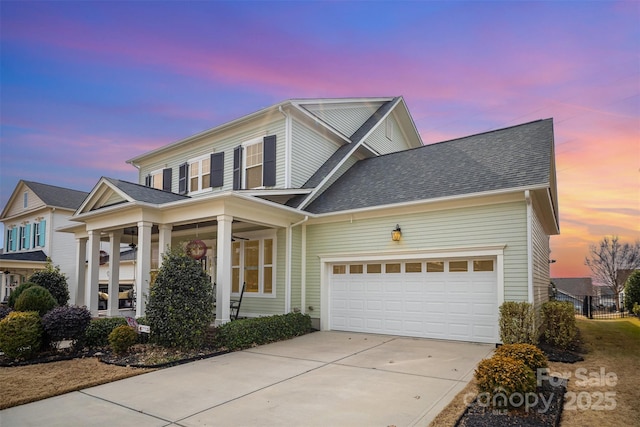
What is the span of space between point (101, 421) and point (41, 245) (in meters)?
24.2

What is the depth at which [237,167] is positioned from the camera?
14.0 meters

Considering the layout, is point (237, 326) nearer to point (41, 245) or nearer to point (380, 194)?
point (380, 194)

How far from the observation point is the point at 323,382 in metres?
6.34

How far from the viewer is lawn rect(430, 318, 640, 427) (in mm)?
4793

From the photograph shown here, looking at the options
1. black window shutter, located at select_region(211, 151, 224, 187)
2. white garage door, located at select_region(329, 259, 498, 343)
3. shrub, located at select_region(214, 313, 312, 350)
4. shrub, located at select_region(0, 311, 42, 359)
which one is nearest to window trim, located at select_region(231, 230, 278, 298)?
shrub, located at select_region(214, 313, 312, 350)

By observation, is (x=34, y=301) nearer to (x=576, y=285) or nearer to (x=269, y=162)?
(x=269, y=162)

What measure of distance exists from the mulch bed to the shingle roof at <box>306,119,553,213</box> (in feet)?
16.3

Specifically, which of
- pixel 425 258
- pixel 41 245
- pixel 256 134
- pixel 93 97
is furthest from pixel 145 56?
pixel 41 245

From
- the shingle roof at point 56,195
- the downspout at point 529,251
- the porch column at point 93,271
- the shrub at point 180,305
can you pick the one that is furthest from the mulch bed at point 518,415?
the shingle roof at point 56,195

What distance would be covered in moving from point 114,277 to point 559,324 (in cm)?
1299

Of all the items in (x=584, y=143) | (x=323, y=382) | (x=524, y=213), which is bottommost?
(x=323, y=382)

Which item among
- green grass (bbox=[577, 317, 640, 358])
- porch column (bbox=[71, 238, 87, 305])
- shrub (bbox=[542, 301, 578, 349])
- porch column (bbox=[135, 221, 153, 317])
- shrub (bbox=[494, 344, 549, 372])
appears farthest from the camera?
porch column (bbox=[71, 238, 87, 305])

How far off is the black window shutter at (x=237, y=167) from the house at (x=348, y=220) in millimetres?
55

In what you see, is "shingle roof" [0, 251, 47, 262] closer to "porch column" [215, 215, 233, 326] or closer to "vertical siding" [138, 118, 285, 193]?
"vertical siding" [138, 118, 285, 193]
